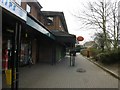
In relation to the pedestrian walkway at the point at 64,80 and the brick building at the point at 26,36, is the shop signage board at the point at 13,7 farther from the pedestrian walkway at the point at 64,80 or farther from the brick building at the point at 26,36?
the pedestrian walkway at the point at 64,80

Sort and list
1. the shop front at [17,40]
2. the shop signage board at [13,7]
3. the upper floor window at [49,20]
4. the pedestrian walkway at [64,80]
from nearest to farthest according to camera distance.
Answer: the shop signage board at [13,7]
the shop front at [17,40]
the pedestrian walkway at [64,80]
the upper floor window at [49,20]

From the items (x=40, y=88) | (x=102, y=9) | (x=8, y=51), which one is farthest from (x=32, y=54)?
(x=40, y=88)

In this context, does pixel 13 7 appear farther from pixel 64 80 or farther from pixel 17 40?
pixel 64 80

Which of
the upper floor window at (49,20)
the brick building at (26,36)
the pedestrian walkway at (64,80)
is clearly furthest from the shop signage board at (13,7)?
the upper floor window at (49,20)

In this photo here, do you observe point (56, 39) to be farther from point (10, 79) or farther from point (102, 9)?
point (10, 79)

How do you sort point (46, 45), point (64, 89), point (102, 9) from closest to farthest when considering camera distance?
point (64, 89) → point (46, 45) → point (102, 9)

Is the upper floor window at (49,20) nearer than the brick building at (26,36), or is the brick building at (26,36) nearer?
the brick building at (26,36)

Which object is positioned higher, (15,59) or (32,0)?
(32,0)

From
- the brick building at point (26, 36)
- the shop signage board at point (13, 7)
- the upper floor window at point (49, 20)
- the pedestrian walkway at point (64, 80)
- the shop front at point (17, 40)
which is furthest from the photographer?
the upper floor window at point (49, 20)

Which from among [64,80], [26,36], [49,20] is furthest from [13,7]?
[49,20]

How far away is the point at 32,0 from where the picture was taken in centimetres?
2195

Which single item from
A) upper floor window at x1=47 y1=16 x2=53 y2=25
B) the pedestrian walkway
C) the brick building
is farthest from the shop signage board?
upper floor window at x1=47 y1=16 x2=53 y2=25

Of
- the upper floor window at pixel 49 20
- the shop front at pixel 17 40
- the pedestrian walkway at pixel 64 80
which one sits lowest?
the pedestrian walkway at pixel 64 80

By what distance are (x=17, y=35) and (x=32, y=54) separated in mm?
13930
